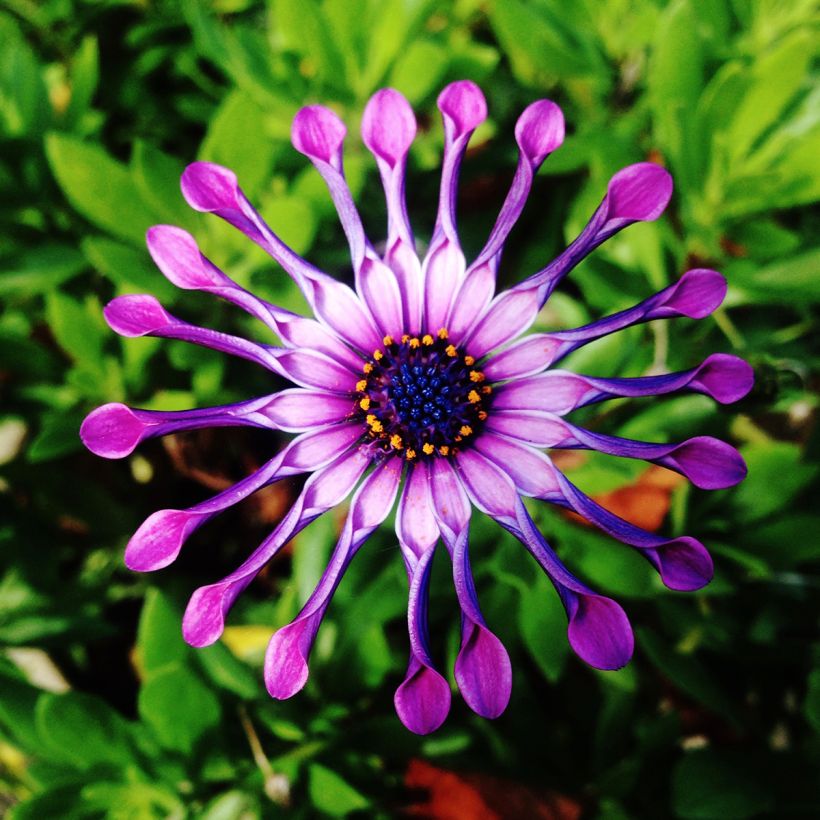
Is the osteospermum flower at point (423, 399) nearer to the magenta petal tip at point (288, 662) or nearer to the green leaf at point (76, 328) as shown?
the magenta petal tip at point (288, 662)

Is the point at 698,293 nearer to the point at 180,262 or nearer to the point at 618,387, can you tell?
the point at 618,387

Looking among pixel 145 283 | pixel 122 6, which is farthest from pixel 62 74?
pixel 145 283

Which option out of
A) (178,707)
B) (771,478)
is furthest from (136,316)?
(771,478)

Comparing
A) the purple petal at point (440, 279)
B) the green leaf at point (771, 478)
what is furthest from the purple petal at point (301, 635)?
the green leaf at point (771, 478)

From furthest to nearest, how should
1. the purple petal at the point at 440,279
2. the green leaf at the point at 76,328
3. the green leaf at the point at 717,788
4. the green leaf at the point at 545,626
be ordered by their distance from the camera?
the green leaf at the point at 76,328
the green leaf at the point at 717,788
the green leaf at the point at 545,626
the purple petal at the point at 440,279

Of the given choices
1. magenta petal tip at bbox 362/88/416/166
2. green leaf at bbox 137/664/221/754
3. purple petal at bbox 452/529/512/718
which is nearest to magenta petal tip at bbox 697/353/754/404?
purple petal at bbox 452/529/512/718

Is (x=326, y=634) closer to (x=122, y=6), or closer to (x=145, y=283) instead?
(x=145, y=283)

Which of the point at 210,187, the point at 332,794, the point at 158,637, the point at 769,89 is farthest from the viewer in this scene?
the point at 769,89
